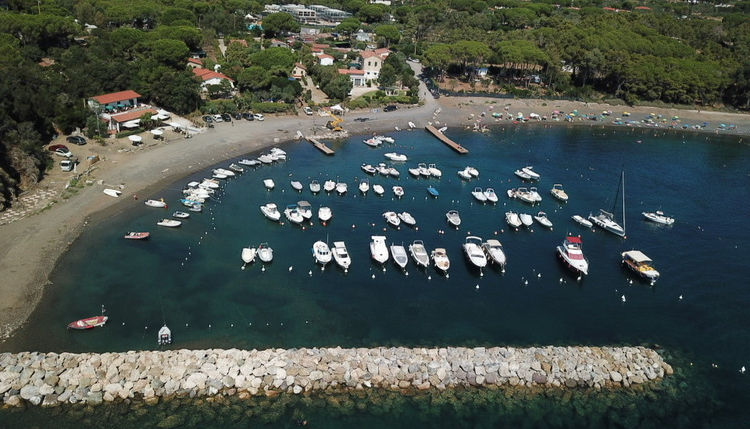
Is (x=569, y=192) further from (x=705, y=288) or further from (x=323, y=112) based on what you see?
(x=323, y=112)

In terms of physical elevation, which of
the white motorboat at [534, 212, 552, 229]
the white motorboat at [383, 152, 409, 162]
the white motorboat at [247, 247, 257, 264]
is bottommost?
the white motorboat at [247, 247, 257, 264]

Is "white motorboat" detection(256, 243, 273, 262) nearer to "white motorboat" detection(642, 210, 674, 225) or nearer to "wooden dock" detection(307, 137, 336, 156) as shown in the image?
"wooden dock" detection(307, 137, 336, 156)

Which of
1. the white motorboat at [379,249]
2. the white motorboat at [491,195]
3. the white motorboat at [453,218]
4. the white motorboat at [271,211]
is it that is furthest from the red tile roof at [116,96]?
the white motorboat at [491,195]

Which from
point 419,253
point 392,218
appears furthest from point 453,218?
point 419,253

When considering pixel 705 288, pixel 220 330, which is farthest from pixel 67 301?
pixel 705 288

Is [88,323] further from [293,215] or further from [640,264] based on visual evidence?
[640,264]

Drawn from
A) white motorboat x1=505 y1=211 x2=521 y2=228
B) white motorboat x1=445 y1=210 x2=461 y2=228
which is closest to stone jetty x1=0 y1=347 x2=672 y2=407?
white motorboat x1=505 y1=211 x2=521 y2=228

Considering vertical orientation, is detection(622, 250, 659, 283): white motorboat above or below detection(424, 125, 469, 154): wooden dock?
above
